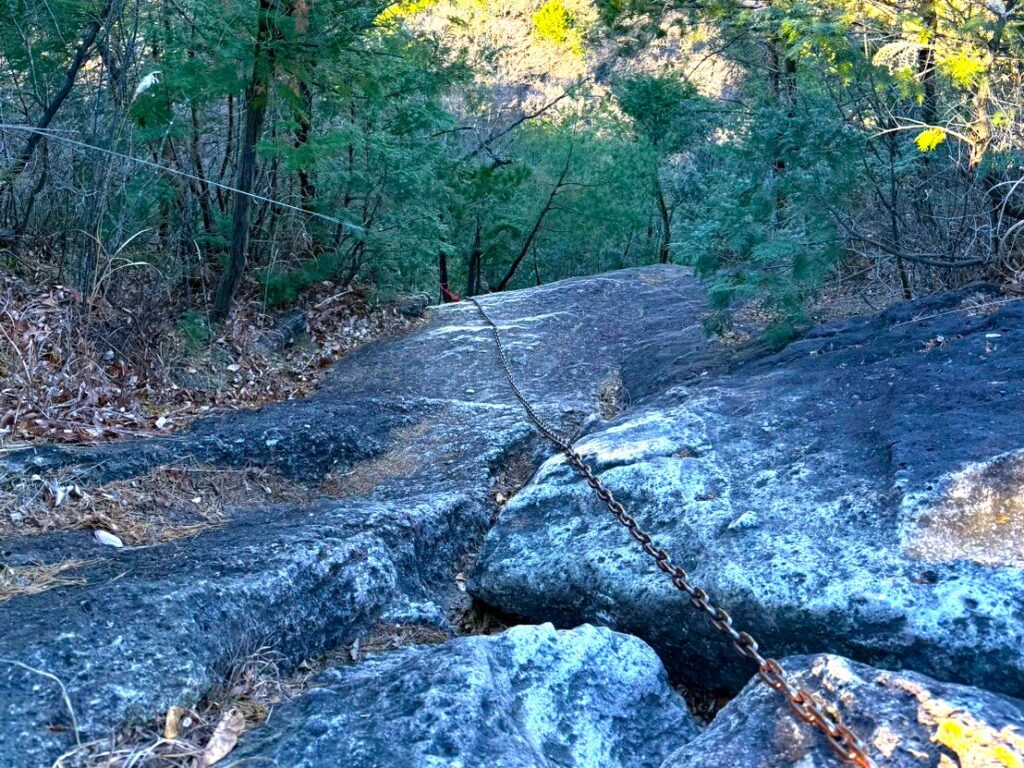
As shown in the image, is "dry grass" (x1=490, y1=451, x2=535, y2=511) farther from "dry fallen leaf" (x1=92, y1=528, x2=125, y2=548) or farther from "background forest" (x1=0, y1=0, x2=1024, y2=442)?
"dry fallen leaf" (x1=92, y1=528, x2=125, y2=548)

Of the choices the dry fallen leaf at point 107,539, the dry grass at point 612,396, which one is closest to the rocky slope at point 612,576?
the dry fallen leaf at point 107,539

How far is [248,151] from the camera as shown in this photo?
24.9ft

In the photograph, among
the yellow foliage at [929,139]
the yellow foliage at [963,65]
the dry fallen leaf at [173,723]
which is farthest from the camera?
the yellow foliage at [929,139]

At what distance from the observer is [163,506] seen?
463 centimetres

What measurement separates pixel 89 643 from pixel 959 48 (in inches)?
215

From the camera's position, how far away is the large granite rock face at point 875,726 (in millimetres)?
2266

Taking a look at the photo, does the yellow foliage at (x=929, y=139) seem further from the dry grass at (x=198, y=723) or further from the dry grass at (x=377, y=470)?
the dry grass at (x=198, y=723)

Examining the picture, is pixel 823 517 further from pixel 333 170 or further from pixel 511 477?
pixel 333 170

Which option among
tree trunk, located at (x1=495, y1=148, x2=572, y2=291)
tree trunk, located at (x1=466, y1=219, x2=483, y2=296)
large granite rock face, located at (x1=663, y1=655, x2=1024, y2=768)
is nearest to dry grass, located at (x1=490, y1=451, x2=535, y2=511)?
large granite rock face, located at (x1=663, y1=655, x2=1024, y2=768)

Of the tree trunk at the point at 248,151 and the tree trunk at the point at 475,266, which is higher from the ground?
the tree trunk at the point at 248,151

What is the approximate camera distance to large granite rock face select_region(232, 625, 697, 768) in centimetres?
276

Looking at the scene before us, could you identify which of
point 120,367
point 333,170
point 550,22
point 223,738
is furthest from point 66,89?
point 550,22

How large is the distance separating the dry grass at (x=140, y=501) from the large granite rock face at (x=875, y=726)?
2.69 metres

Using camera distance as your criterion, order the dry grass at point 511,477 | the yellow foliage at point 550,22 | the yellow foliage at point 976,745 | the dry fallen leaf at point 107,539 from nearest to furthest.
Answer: the yellow foliage at point 976,745 → the dry fallen leaf at point 107,539 → the dry grass at point 511,477 → the yellow foliage at point 550,22
